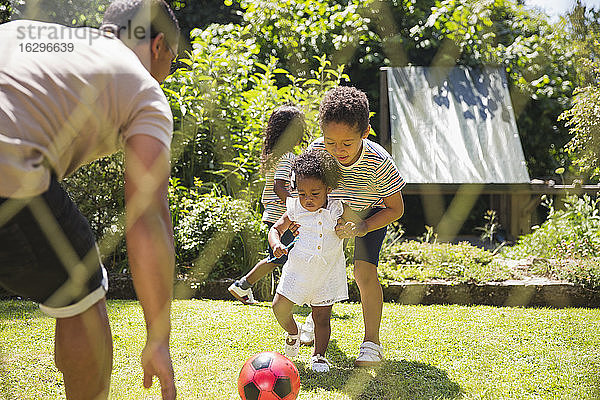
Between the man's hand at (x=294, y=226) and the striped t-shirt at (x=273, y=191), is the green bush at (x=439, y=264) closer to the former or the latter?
the striped t-shirt at (x=273, y=191)

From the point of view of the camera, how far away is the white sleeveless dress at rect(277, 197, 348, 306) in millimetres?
3584

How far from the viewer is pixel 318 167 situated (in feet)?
11.7

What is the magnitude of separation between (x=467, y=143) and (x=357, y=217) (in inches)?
217

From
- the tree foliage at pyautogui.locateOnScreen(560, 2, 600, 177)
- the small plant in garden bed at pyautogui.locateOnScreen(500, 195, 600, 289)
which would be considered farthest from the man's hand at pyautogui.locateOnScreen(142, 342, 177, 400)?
the tree foliage at pyautogui.locateOnScreen(560, 2, 600, 177)

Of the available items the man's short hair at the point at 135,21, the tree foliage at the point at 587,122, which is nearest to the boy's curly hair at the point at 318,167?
the man's short hair at the point at 135,21

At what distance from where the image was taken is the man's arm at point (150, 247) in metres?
1.72

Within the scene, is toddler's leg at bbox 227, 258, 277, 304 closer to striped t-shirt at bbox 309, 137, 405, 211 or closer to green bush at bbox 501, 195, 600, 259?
striped t-shirt at bbox 309, 137, 405, 211

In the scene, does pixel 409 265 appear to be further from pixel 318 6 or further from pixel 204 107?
pixel 318 6

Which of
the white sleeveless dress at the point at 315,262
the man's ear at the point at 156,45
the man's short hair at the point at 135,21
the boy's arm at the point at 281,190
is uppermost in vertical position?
the man's short hair at the point at 135,21

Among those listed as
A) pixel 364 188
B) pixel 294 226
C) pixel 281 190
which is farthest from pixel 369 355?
pixel 281 190

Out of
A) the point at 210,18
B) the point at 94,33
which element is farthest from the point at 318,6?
the point at 94,33

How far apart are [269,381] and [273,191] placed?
2.13 meters

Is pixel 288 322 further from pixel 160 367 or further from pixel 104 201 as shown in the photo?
pixel 104 201

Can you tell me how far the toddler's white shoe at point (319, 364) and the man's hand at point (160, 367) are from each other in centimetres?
179
